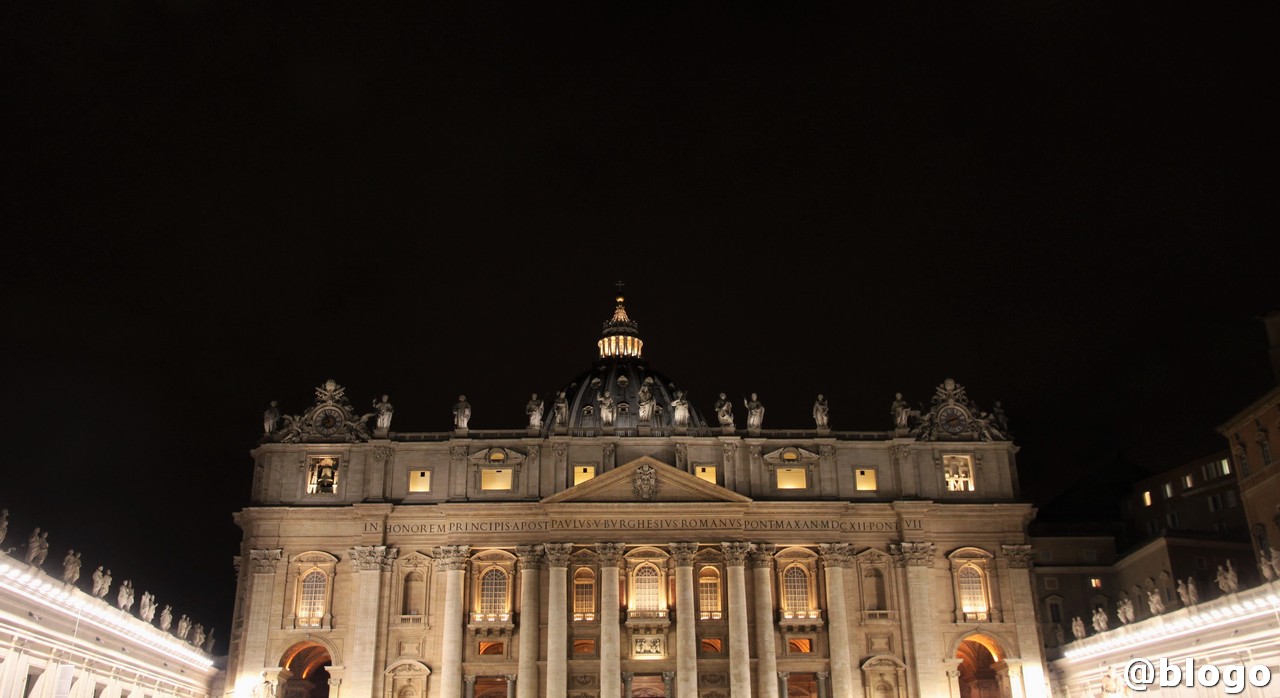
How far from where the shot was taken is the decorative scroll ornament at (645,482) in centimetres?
7525

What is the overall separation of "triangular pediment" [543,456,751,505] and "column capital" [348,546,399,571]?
1130 cm

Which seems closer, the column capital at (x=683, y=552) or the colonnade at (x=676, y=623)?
the colonnade at (x=676, y=623)

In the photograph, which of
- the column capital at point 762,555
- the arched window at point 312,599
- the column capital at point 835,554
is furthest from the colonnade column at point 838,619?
the arched window at point 312,599

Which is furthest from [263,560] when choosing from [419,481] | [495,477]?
[495,477]

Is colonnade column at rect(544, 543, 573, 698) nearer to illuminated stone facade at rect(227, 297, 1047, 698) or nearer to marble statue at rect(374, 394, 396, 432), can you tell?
illuminated stone facade at rect(227, 297, 1047, 698)

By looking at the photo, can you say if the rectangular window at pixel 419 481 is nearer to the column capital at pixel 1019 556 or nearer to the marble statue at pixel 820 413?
the marble statue at pixel 820 413

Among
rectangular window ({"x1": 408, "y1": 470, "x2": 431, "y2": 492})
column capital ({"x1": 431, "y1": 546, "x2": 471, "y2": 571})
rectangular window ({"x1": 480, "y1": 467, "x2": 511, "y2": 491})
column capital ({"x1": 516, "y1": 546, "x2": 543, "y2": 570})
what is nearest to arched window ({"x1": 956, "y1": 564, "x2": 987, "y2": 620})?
column capital ({"x1": 516, "y1": 546, "x2": 543, "y2": 570})

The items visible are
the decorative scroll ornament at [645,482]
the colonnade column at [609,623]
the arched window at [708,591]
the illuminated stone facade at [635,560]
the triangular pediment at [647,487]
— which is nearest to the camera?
the colonnade column at [609,623]

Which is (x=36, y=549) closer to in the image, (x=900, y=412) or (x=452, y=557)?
(x=452, y=557)

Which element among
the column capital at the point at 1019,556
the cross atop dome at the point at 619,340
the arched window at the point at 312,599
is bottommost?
the arched window at the point at 312,599

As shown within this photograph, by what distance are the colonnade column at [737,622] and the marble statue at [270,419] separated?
30976 mm

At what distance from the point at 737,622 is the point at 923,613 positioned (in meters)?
11.9

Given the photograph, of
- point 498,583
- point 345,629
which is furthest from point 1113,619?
point 345,629

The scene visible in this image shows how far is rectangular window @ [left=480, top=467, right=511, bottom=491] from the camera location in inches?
3031
